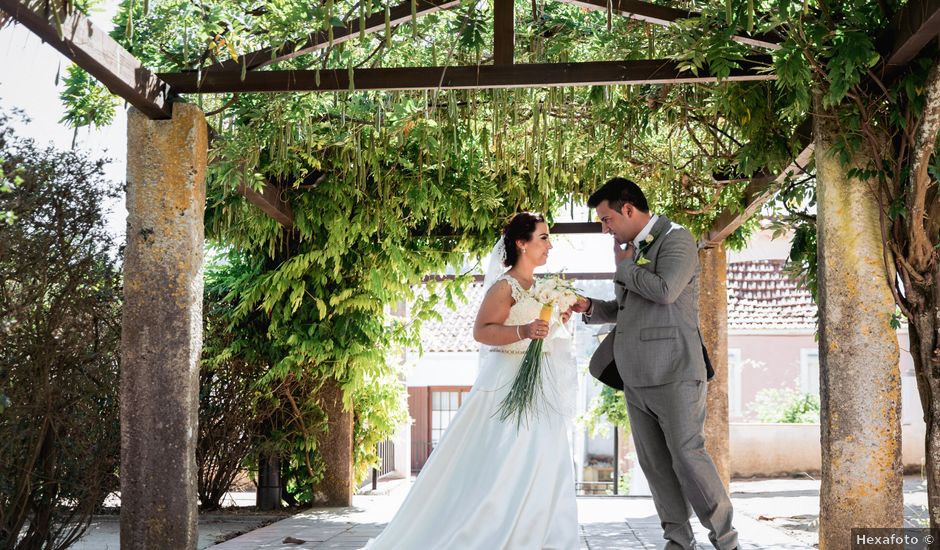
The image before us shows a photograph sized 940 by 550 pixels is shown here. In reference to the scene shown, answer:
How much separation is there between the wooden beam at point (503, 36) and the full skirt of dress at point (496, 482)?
1.44 m

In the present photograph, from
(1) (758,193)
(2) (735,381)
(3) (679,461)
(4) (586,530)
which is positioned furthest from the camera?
(2) (735,381)

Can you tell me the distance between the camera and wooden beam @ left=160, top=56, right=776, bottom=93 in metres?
4.74

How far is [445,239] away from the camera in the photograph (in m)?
8.73

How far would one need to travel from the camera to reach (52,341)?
4305mm

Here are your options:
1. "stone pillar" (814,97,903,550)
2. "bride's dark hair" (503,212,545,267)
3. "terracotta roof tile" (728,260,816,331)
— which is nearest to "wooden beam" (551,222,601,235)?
"bride's dark hair" (503,212,545,267)

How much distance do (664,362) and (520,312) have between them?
3.01ft

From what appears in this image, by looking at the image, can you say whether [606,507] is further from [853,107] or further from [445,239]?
[853,107]

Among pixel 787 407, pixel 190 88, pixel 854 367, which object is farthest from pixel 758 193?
pixel 787 407

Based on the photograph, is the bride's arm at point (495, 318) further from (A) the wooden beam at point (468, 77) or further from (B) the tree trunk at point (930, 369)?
(B) the tree trunk at point (930, 369)

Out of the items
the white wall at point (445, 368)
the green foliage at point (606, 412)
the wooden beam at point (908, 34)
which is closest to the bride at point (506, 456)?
the wooden beam at point (908, 34)

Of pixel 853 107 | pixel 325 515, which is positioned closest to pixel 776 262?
pixel 325 515

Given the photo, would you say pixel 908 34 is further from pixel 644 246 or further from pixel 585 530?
pixel 585 530

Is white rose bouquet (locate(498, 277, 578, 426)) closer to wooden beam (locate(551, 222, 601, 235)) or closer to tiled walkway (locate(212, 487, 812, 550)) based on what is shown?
tiled walkway (locate(212, 487, 812, 550))

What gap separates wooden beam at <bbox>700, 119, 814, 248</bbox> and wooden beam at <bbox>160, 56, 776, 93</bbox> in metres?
0.74
